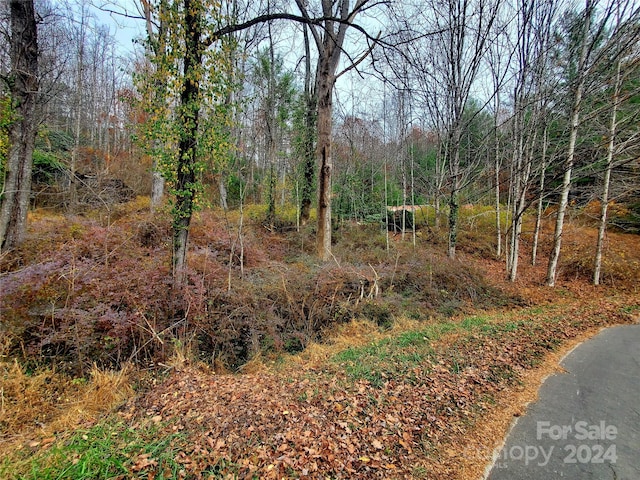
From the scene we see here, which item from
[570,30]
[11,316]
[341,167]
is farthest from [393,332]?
[341,167]

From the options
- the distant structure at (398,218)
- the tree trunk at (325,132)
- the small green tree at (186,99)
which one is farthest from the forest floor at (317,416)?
the distant structure at (398,218)

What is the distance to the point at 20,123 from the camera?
6125 millimetres

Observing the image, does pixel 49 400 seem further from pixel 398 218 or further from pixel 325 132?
pixel 398 218

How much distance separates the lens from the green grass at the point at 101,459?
7.16 ft

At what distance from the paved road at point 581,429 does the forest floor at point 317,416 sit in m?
0.16

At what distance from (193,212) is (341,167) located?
11381 millimetres

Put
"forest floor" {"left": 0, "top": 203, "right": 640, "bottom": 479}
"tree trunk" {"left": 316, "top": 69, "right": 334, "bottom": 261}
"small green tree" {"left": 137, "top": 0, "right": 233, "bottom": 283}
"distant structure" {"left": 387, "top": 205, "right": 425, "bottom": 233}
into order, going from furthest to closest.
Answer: "distant structure" {"left": 387, "top": 205, "right": 425, "bottom": 233}, "tree trunk" {"left": 316, "top": 69, "right": 334, "bottom": 261}, "small green tree" {"left": 137, "top": 0, "right": 233, "bottom": 283}, "forest floor" {"left": 0, "top": 203, "right": 640, "bottom": 479}

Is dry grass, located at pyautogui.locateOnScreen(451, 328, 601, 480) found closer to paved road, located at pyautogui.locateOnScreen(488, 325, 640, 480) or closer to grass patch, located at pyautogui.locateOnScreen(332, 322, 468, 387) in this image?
paved road, located at pyautogui.locateOnScreen(488, 325, 640, 480)

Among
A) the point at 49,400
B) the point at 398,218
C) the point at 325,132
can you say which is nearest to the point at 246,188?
the point at 325,132

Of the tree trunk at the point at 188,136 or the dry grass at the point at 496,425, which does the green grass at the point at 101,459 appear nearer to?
the dry grass at the point at 496,425

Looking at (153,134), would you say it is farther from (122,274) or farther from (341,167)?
(341,167)

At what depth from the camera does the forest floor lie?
235cm

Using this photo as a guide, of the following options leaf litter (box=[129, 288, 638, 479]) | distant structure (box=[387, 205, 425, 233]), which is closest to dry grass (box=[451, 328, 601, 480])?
leaf litter (box=[129, 288, 638, 479])

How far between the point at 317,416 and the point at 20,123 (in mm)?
8268
